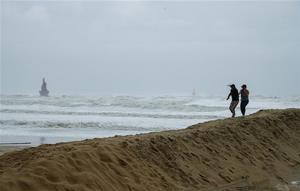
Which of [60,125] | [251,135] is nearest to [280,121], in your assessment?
[251,135]

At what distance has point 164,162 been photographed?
32.0 ft

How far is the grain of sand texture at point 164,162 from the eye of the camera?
7344 mm

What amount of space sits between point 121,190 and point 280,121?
35.4 feet

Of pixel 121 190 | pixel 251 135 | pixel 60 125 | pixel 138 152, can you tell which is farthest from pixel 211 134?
pixel 60 125

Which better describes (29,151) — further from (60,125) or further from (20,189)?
(60,125)

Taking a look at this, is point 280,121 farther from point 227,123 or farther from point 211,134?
point 211,134

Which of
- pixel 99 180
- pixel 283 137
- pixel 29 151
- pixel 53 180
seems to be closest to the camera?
pixel 53 180

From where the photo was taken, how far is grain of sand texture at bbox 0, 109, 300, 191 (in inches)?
289

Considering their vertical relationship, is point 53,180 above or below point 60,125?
above

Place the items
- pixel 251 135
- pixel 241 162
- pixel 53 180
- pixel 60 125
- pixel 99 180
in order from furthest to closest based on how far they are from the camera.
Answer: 1. pixel 60 125
2. pixel 251 135
3. pixel 241 162
4. pixel 99 180
5. pixel 53 180

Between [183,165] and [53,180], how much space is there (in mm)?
3769

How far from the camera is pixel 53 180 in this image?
283 inches

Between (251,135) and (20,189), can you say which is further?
(251,135)

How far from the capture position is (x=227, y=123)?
47.3ft
